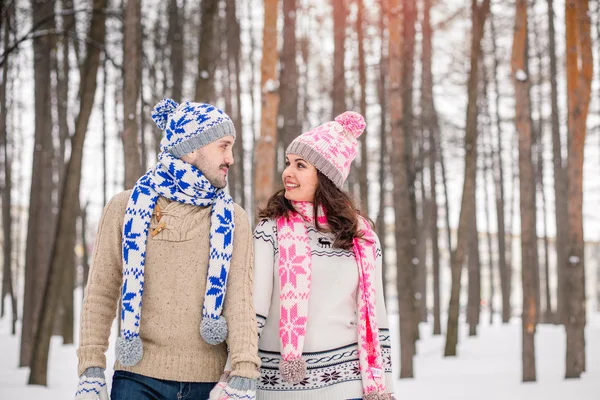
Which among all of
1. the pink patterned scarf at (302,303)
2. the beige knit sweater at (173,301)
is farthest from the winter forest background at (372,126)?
the beige knit sweater at (173,301)

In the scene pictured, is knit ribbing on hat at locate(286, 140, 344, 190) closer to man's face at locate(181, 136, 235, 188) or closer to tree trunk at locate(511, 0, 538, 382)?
man's face at locate(181, 136, 235, 188)

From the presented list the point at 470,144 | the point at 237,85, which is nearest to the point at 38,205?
the point at 237,85

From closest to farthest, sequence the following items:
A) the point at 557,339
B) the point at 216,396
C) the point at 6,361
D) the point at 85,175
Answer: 1. the point at 216,396
2. the point at 6,361
3. the point at 557,339
4. the point at 85,175

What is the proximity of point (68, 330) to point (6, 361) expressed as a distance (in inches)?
79.2

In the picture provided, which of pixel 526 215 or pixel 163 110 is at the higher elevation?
pixel 163 110

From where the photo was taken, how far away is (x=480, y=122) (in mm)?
18516

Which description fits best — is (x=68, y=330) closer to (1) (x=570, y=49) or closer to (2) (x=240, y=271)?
(1) (x=570, y=49)

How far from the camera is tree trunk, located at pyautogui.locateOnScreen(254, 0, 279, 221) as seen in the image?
7621 millimetres

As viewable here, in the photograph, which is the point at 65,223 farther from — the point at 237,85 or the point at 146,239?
the point at 237,85

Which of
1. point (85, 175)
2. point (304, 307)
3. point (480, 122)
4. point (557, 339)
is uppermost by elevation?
point (480, 122)

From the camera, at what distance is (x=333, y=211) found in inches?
126

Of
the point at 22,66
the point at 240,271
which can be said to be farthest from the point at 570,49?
the point at 22,66

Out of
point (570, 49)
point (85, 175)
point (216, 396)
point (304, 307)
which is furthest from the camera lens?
point (85, 175)

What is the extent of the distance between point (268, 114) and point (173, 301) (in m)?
5.36
